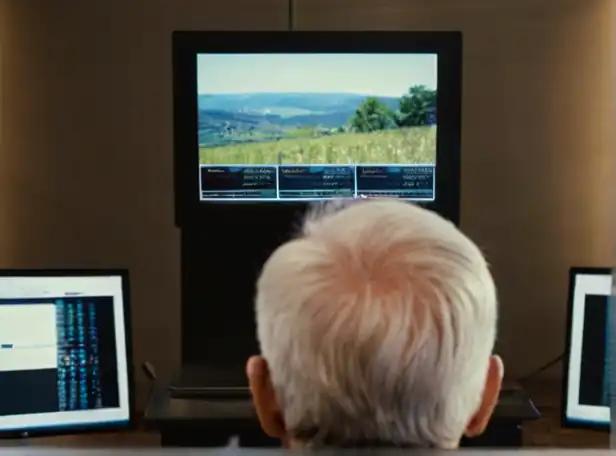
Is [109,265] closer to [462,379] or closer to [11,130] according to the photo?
[11,130]

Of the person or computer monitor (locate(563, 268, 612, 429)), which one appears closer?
the person

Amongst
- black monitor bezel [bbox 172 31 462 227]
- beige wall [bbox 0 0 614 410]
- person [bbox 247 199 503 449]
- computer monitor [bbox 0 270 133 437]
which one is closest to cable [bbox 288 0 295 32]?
beige wall [bbox 0 0 614 410]

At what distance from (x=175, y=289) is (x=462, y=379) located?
100cm

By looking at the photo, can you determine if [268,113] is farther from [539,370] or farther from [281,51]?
[539,370]

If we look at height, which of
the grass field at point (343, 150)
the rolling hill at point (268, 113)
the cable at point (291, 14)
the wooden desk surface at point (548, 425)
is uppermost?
the cable at point (291, 14)

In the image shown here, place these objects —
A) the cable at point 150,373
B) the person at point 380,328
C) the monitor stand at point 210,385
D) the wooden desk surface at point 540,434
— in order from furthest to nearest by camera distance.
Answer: the cable at point 150,373 < the monitor stand at point 210,385 < the wooden desk surface at point 540,434 < the person at point 380,328

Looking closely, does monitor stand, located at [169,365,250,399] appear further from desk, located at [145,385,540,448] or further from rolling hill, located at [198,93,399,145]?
rolling hill, located at [198,93,399,145]

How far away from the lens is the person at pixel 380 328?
0.54 m

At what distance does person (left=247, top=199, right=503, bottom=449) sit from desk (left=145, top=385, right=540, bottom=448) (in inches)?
23.6

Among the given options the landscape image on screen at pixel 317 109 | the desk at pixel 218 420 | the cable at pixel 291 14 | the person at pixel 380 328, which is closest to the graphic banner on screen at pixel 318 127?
the landscape image on screen at pixel 317 109

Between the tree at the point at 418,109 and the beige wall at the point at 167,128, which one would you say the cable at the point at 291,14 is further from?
the tree at the point at 418,109

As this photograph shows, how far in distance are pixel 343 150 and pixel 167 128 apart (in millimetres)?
312

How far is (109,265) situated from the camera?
1.52 metres

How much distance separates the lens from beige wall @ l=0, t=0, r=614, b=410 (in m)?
1.48
